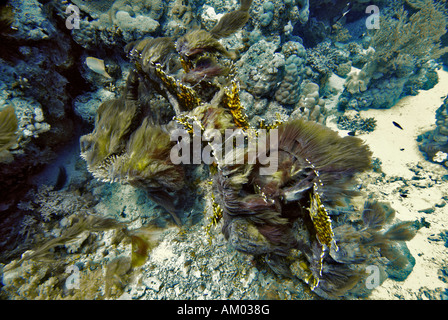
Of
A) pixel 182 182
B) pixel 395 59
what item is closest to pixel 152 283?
pixel 182 182

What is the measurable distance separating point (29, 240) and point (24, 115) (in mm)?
1999

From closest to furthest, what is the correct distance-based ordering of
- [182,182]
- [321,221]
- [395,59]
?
[321,221]
[182,182]
[395,59]

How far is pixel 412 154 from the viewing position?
5492mm

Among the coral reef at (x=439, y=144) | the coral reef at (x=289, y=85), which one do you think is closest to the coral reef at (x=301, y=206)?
the coral reef at (x=289, y=85)

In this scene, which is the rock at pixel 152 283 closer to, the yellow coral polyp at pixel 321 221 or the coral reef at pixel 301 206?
the coral reef at pixel 301 206

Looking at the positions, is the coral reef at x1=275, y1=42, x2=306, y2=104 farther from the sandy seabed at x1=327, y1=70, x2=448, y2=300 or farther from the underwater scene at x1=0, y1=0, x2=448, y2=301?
the sandy seabed at x1=327, y1=70, x2=448, y2=300

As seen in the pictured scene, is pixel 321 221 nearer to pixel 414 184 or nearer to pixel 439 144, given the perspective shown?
pixel 414 184

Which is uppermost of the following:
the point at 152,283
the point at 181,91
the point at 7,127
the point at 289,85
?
the point at 289,85

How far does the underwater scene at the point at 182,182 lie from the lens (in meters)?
2.36

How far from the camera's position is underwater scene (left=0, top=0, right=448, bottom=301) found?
2.36 m

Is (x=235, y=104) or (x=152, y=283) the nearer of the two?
(x=152, y=283)

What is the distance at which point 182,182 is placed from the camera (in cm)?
283

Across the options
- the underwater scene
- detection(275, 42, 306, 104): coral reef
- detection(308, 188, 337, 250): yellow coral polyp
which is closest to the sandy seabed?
the underwater scene

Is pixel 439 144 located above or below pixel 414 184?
above
